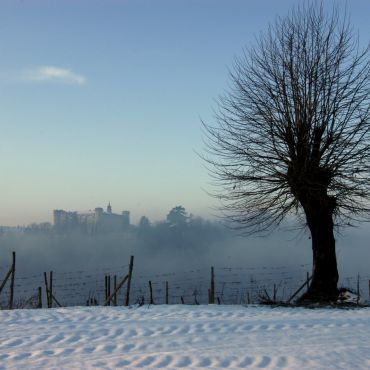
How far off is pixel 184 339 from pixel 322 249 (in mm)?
8277

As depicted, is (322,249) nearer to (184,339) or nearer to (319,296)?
(319,296)

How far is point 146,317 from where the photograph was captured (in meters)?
11.7

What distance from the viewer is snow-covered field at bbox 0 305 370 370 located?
7.70m

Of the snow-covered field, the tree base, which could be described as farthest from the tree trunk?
the snow-covered field

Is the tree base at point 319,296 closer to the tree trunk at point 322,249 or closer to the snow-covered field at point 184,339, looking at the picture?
the tree trunk at point 322,249

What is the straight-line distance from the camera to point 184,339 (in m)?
9.19

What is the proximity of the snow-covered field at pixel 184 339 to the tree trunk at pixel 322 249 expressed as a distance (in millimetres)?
3068

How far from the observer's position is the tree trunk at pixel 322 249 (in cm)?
1589

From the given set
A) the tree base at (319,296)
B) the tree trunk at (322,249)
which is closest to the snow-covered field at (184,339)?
the tree base at (319,296)

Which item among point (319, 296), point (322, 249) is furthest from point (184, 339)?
point (322, 249)

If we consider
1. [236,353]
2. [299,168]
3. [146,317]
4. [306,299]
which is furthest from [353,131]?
[236,353]

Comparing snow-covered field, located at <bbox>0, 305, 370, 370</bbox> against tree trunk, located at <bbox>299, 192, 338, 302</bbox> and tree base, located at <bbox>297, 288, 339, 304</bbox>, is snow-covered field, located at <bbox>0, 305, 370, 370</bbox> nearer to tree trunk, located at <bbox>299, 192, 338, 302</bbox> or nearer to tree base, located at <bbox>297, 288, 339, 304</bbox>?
tree base, located at <bbox>297, 288, 339, 304</bbox>

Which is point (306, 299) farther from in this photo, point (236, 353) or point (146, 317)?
point (236, 353)

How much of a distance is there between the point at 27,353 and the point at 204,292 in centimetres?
1194
